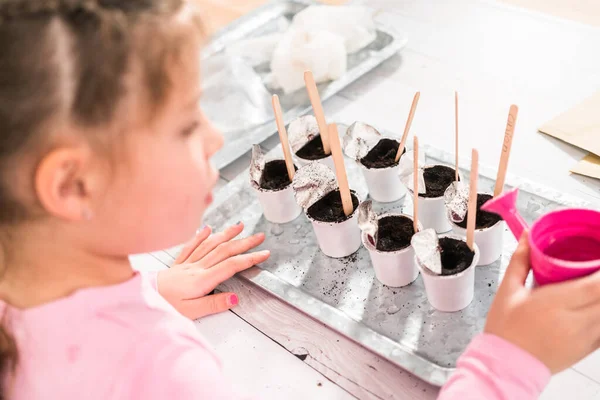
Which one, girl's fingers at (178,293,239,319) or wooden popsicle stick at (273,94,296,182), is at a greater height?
wooden popsicle stick at (273,94,296,182)

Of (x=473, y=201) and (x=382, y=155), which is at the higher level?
(x=473, y=201)

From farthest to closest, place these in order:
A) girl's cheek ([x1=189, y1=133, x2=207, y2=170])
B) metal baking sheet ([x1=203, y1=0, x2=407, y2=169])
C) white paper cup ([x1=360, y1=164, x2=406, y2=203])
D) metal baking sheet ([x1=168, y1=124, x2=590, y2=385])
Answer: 1. metal baking sheet ([x1=203, y1=0, x2=407, y2=169])
2. white paper cup ([x1=360, y1=164, x2=406, y2=203])
3. metal baking sheet ([x1=168, y1=124, x2=590, y2=385])
4. girl's cheek ([x1=189, y1=133, x2=207, y2=170])

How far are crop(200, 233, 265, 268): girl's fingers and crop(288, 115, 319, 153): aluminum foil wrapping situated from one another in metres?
0.18

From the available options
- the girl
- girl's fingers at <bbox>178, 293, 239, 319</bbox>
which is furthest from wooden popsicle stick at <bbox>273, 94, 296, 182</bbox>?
the girl

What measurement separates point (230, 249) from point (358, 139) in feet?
0.88

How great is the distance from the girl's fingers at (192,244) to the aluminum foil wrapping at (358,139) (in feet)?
0.85

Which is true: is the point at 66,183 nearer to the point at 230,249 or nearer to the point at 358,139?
the point at 230,249

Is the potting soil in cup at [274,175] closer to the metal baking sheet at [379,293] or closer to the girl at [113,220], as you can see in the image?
the metal baking sheet at [379,293]

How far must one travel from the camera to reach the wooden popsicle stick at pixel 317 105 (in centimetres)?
86

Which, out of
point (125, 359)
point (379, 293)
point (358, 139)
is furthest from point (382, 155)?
point (125, 359)

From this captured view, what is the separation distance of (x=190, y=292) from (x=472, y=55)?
31.1 inches

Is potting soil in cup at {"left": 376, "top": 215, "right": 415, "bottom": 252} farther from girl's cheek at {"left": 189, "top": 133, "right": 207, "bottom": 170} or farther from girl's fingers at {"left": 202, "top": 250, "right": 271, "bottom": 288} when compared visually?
girl's cheek at {"left": 189, "top": 133, "right": 207, "bottom": 170}

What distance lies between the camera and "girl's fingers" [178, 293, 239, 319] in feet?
2.86

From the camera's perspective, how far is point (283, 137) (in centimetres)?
95
